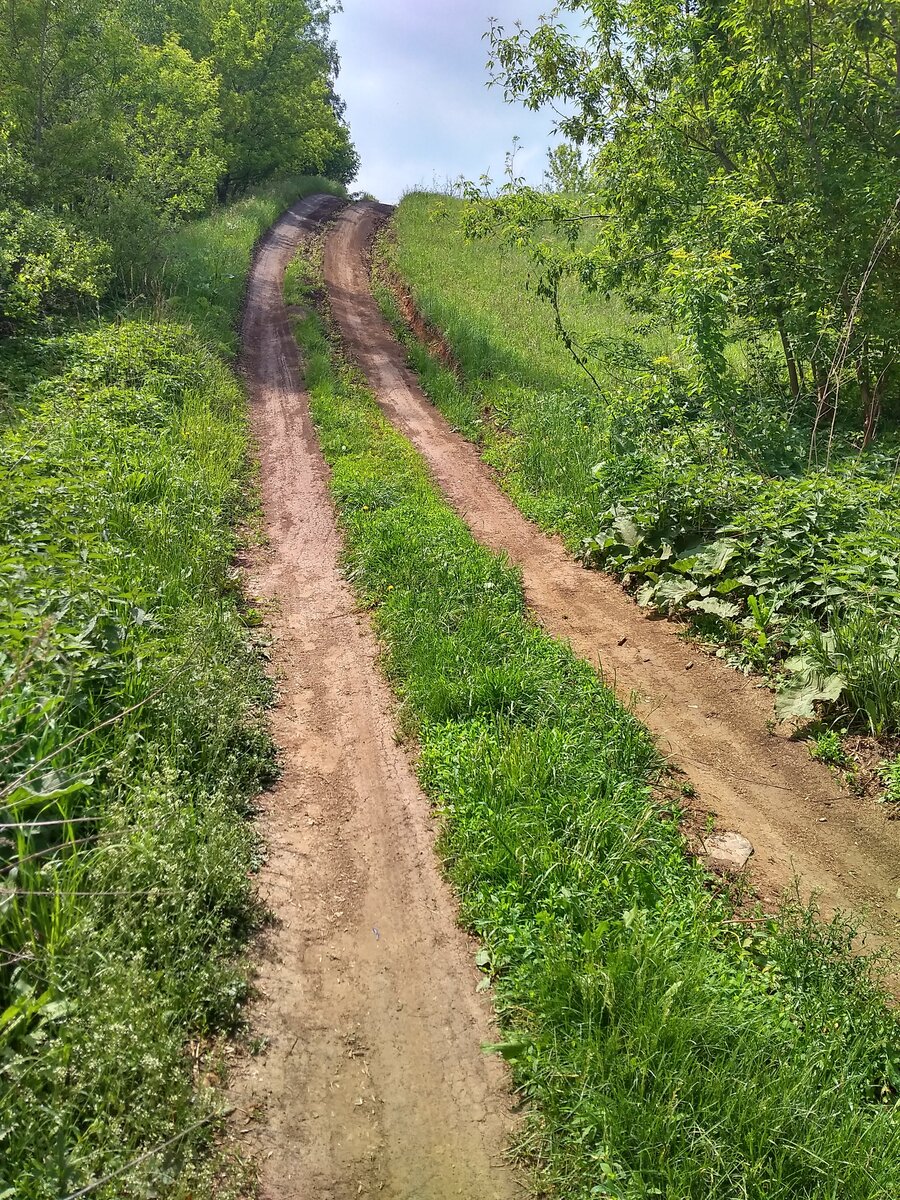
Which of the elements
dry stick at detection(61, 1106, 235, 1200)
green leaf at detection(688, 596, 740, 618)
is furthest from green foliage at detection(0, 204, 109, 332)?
dry stick at detection(61, 1106, 235, 1200)

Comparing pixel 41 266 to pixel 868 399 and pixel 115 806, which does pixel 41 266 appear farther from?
pixel 868 399

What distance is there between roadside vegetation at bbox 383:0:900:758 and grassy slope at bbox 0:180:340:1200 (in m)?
4.11

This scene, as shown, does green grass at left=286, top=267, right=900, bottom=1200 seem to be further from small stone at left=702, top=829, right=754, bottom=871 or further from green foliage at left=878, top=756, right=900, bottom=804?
green foliage at left=878, top=756, right=900, bottom=804

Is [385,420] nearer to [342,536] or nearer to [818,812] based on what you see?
[342,536]

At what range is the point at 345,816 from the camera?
14.2 feet

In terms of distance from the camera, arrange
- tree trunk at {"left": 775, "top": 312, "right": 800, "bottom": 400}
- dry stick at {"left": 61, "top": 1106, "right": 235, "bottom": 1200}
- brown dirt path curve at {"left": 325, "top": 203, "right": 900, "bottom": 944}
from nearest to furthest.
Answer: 1. dry stick at {"left": 61, "top": 1106, "right": 235, "bottom": 1200}
2. brown dirt path curve at {"left": 325, "top": 203, "right": 900, "bottom": 944}
3. tree trunk at {"left": 775, "top": 312, "right": 800, "bottom": 400}

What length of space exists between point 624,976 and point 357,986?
1.26 meters

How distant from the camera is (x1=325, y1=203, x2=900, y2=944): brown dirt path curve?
4.01 metres

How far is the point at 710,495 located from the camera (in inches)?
267

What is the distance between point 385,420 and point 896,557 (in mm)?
8404

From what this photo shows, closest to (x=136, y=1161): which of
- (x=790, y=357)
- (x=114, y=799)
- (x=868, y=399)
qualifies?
(x=114, y=799)

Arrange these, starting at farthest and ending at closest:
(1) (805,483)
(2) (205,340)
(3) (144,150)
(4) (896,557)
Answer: (3) (144,150), (2) (205,340), (1) (805,483), (4) (896,557)

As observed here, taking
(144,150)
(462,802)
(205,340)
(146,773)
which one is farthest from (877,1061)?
(144,150)

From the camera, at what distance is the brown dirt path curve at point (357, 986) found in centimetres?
261
